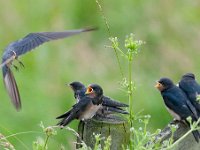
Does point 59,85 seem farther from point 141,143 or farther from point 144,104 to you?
point 141,143

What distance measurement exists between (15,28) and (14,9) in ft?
1.14

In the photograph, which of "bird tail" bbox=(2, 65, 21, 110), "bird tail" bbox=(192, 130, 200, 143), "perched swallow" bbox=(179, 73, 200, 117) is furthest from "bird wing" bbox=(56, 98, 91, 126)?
"bird tail" bbox=(192, 130, 200, 143)

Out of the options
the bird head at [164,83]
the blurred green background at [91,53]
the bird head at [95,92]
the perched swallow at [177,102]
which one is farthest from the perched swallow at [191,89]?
the blurred green background at [91,53]

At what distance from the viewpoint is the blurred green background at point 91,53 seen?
23.3ft

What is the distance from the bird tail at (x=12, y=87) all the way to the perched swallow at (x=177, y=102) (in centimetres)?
73

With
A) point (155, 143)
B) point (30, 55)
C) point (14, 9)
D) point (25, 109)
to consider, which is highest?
point (14, 9)

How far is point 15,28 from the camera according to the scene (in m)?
8.32

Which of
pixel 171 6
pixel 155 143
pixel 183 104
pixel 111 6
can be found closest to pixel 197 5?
pixel 171 6

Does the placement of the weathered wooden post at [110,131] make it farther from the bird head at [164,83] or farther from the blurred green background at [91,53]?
the blurred green background at [91,53]

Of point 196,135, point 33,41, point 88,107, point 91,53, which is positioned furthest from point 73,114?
point 91,53

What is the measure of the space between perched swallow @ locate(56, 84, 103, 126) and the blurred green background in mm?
2370

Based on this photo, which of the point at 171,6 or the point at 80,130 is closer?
the point at 80,130

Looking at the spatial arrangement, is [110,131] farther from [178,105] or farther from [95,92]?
[178,105]

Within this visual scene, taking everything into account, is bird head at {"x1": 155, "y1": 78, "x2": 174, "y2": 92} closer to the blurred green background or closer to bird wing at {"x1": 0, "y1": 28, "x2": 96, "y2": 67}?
bird wing at {"x1": 0, "y1": 28, "x2": 96, "y2": 67}
